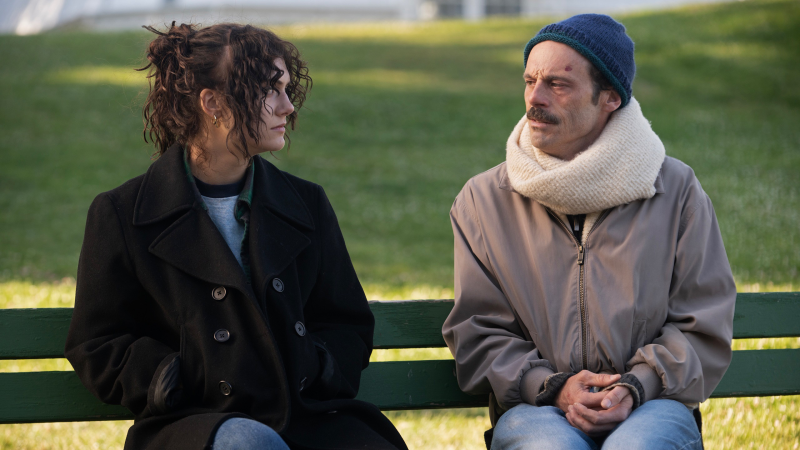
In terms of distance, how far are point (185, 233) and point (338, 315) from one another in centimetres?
64

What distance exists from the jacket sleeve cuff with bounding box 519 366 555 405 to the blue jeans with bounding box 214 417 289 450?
923mm

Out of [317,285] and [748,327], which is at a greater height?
[317,285]

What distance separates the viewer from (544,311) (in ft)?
9.64

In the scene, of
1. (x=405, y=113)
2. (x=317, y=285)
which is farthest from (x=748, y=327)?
(x=405, y=113)

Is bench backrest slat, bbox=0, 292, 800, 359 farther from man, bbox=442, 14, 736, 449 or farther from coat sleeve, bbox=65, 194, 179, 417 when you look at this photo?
coat sleeve, bbox=65, 194, 179, 417

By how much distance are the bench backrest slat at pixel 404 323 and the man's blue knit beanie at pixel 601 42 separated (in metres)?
1.11

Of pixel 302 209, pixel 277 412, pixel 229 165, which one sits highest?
pixel 229 165

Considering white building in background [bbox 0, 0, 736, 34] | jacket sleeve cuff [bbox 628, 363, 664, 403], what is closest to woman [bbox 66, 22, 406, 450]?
jacket sleeve cuff [bbox 628, 363, 664, 403]

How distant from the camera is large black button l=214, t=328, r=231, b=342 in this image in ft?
8.21

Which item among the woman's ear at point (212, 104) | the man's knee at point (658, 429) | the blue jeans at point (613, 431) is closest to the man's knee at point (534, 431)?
the blue jeans at point (613, 431)

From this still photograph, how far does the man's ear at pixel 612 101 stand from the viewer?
3.06m

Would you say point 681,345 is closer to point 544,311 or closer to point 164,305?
point 544,311

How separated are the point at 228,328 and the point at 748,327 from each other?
2.20m

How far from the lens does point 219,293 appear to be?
8.34 ft
